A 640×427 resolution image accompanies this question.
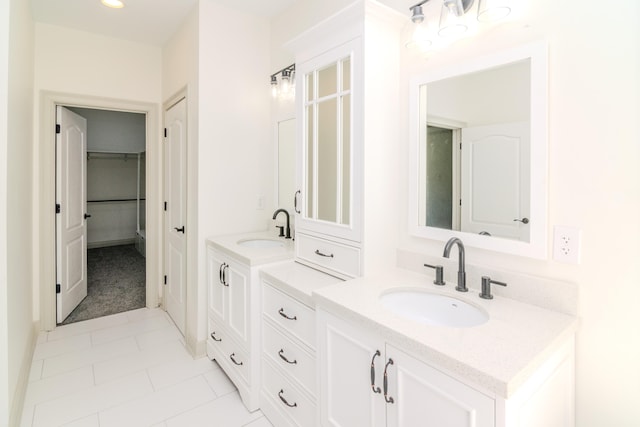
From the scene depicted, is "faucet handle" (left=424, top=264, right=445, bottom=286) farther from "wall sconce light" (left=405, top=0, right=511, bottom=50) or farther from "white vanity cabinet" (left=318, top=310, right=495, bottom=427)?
"wall sconce light" (left=405, top=0, right=511, bottom=50)

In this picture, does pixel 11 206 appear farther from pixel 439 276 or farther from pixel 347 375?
pixel 439 276

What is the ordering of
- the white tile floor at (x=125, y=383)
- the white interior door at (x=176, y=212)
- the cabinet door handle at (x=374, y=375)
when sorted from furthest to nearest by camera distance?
the white interior door at (x=176, y=212), the white tile floor at (x=125, y=383), the cabinet door handle at (x=374, y=375)

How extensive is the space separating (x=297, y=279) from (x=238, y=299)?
55 centimetres

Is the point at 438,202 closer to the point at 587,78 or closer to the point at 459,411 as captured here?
the point at 587,78

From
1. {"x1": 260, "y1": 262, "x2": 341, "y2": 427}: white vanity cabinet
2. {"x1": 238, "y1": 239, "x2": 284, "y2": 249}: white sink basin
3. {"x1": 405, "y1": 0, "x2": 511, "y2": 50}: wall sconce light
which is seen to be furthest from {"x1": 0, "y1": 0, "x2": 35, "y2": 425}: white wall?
{"x1": 405, "y1": 0, "x2": 511, "y2": 50}: wall sconce light

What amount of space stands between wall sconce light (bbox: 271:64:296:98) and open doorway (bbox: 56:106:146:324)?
2.09 m

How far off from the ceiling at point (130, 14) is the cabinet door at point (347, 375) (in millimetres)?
2414

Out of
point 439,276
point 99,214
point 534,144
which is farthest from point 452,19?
point 99,214

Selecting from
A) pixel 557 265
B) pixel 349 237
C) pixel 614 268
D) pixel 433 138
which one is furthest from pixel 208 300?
pixel 614 268

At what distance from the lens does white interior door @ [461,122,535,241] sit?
1.30 meters

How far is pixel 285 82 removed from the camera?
8.32 ft

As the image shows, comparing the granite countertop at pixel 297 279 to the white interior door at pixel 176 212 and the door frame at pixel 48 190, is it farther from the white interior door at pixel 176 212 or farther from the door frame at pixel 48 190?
the door frame at pixel 48 190

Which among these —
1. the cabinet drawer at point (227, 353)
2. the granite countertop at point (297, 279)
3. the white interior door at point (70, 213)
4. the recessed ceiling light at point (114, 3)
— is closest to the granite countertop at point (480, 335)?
the granite countertop at point (297, 279)

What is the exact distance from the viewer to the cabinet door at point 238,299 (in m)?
1.93
